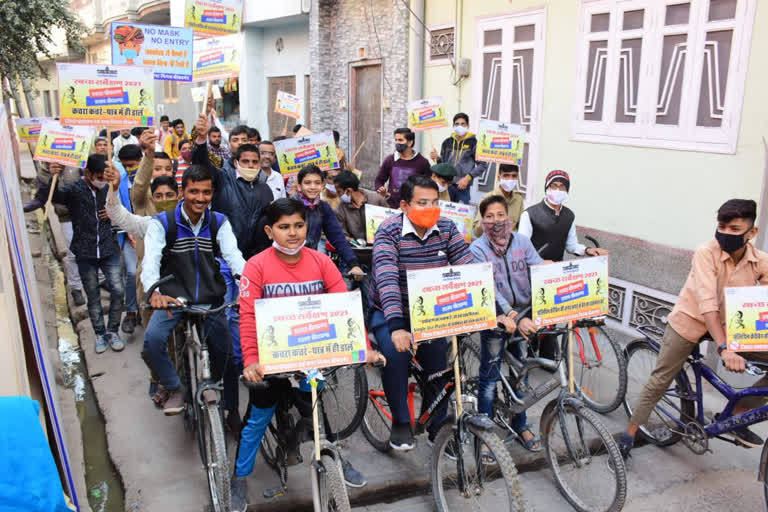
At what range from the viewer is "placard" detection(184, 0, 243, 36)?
22.5ft

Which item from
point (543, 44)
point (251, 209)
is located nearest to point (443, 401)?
point (251, 209)

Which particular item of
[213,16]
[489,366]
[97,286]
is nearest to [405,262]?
[489,366]

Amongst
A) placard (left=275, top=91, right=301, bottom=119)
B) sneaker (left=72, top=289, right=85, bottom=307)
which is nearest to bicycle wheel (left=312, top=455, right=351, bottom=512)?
sneaker (left=72, top=289, right=85, bottom=307)

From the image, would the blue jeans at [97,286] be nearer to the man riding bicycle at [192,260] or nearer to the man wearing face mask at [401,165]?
the man riding bicycle at [192,260]

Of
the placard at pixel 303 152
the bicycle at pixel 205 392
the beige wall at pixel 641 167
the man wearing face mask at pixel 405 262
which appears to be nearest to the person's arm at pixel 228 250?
the bicycle at pixel 205 392

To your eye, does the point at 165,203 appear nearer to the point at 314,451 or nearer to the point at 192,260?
the point at 192,260

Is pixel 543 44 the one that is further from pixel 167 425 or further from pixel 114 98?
pixel 167 425

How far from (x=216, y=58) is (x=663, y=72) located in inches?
196

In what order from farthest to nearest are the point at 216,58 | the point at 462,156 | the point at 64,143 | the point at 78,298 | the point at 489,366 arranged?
the point at 462,156 → the point at 78,298 → the point at 216,58 → the point at 64,143 → the point at 489,366

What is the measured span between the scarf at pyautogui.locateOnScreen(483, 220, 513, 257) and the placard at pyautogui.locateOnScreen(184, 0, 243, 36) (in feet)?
15.4

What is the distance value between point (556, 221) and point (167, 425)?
3647mm

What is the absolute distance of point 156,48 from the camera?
6.47 m

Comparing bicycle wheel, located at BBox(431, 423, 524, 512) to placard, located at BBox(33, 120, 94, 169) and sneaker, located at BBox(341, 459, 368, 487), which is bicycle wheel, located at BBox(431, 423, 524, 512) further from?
placard, located at BBox(33, 120, 94, 169)

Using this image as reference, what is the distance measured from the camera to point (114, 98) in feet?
17.3
